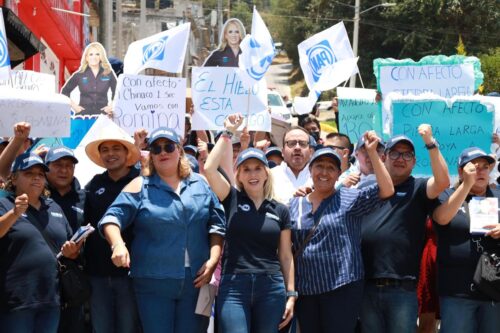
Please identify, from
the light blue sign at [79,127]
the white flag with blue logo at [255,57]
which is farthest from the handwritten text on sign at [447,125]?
the light blue sign at [79,127]

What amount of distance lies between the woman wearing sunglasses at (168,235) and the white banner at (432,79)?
8.66ft

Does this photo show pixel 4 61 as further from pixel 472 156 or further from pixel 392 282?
pixel 472 156

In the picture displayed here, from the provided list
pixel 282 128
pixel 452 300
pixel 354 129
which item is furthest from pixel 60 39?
pixel 452 300

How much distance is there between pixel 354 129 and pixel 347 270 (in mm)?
2948

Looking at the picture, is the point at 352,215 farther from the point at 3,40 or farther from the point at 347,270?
the point at 3,40

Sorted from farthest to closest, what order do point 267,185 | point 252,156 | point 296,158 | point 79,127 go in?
point 79,127 < point 296,158 < point 267,185 < point 252,156

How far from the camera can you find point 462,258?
5.95m

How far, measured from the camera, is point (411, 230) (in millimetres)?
5938

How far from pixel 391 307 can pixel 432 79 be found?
2.65 meters

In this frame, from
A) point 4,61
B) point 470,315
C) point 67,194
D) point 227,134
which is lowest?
point 470,315

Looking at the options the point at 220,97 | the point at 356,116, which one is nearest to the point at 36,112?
the point at 220,97

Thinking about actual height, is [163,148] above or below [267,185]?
above

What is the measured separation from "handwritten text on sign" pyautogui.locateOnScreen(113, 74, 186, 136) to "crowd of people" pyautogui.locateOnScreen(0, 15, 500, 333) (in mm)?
1450

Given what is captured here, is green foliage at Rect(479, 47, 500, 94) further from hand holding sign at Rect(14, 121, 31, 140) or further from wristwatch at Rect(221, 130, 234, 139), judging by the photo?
hand holding sign at Rect(14, 121, 31, 140)
